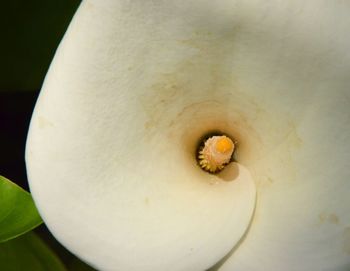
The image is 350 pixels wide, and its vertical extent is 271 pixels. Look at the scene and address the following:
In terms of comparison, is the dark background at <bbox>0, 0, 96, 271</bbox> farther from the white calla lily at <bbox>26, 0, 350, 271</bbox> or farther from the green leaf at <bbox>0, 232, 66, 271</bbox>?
the white calla lily at <bbox>26, 0, 350, 271</bbox>

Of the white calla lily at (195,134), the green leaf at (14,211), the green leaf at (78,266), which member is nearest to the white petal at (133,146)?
the white calla lily at (195,134)

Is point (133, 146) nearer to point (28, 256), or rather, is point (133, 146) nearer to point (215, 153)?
point (215, 153)

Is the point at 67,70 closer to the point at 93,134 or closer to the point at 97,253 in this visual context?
the point at 93,134

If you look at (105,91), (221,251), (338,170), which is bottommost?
(221,251)

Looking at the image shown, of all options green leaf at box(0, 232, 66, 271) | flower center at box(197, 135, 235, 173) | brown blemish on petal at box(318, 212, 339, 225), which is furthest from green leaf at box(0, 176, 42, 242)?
brown blemish on petal at box(318, 212, 339, 225)

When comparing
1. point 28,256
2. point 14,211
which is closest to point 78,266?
point 28,256

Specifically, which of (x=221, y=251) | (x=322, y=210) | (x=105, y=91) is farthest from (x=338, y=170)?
(x=105, y=91)
